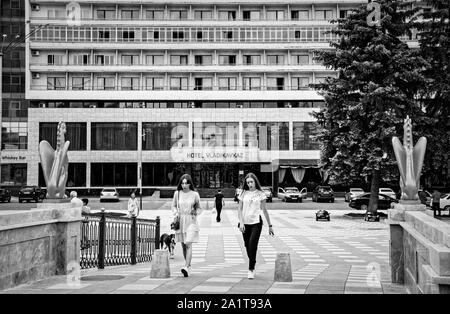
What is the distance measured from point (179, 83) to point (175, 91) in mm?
1267

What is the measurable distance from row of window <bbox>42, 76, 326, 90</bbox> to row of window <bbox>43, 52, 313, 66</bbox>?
1781mm

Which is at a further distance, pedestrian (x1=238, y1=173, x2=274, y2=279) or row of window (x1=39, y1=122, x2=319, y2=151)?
row of window (x1=39, y1=122, x2=319, y2=151)

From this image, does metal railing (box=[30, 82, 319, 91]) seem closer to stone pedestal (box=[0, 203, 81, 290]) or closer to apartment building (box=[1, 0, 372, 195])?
apartment building (box=[1, 0, 372, 195])

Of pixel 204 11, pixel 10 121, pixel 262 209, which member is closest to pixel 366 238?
pixel 262 209

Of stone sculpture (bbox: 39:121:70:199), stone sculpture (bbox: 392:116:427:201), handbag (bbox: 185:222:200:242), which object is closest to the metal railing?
stone sculpture (bbox: 392:116:427:201)

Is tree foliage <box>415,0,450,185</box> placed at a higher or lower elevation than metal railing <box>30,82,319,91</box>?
lower

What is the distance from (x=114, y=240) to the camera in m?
14.4

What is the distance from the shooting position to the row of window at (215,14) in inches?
2606

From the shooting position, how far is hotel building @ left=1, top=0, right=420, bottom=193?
2554 inches

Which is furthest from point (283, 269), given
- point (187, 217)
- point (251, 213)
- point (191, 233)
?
point (187, 217)

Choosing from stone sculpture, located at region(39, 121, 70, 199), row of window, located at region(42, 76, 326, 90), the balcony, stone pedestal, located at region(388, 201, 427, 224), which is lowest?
stone pedestal, located at region(388, 201, 427, 224)

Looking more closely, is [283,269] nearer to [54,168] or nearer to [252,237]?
[252,237]

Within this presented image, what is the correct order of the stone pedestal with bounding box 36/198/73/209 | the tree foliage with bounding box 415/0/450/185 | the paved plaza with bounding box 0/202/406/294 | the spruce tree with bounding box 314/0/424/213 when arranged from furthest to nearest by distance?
1. the tree foliage with bounding box 415/0/450/185
2. the spruce tree with bounding box 314/0/424/213
3. the stone pedestal with bounding box 36/198/73/209
4. the paved plaza with bounding box 0/202/406/294

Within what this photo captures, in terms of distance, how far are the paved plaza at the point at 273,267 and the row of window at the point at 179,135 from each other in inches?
1317
